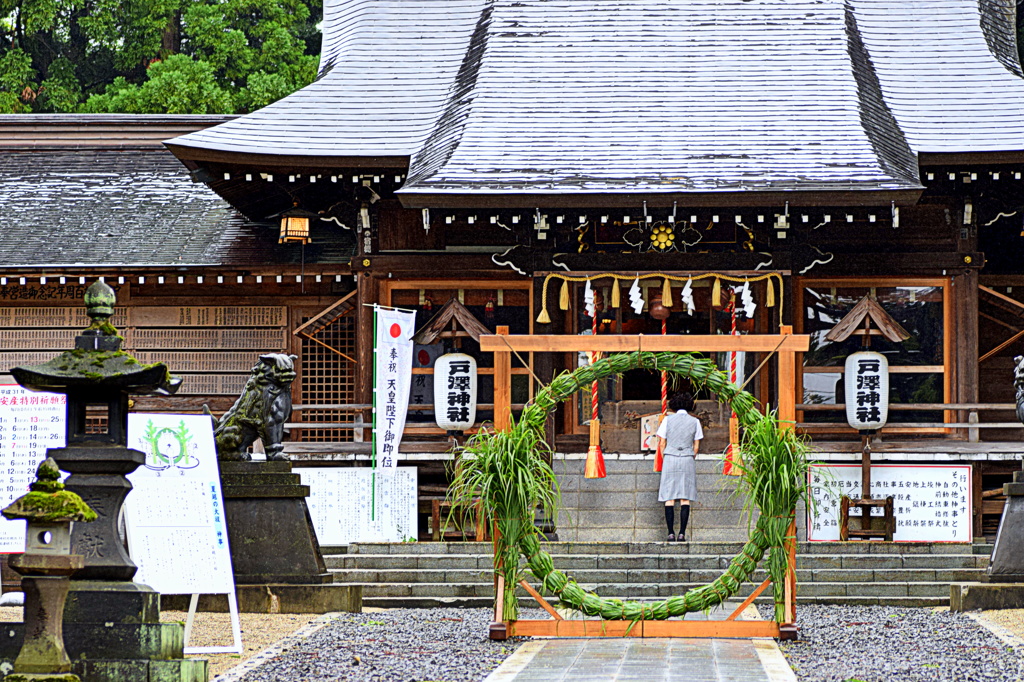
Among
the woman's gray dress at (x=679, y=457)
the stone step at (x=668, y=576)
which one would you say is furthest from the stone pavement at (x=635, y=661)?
the woman's gray dress at (x=679, y=457)

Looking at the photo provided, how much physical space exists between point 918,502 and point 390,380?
18.8 feet

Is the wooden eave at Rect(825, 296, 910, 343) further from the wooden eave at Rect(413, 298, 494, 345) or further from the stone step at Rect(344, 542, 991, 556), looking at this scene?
the wooden eave at Rect(413, 298, 494, 345)

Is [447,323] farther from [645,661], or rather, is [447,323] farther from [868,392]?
[645,661]

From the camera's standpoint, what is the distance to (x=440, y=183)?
48.1 ft

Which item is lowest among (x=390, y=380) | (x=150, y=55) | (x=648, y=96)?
(x=390, y=380)

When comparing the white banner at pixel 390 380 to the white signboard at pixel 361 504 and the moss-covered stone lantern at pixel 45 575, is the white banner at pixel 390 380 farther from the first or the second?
the moss-covered stone lantern at pixel 45 575

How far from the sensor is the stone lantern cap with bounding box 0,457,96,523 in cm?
665

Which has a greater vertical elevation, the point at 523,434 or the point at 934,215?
the point at 934,215

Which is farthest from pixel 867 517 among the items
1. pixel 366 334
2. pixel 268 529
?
pixel 268 529

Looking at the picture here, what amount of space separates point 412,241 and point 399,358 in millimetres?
1961

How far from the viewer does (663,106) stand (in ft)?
53.5

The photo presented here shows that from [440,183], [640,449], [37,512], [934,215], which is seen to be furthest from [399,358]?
[37,512]

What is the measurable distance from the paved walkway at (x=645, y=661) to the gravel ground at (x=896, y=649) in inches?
9.6

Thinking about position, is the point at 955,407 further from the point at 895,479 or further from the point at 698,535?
the point at 698,535
